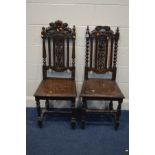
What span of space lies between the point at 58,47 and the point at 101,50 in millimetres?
451

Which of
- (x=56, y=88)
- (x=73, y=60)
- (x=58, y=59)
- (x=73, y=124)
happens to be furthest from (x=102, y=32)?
(x=73, y=124)

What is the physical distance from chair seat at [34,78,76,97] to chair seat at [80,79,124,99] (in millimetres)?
124

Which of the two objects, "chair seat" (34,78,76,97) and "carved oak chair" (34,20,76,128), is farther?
"carved oak chair" (34,20,76,128)

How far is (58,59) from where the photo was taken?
278cm

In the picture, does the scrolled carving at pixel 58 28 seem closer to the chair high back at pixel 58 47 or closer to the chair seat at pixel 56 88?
the chair high back at pixel 58 47

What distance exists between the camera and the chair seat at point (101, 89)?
249cm

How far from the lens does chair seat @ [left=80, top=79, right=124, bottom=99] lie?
2494 millimetres

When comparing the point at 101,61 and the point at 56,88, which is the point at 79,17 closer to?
the point at 101,61

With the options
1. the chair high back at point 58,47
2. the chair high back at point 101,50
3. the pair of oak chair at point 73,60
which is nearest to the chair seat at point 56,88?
the pair of oak chair at point 73,60

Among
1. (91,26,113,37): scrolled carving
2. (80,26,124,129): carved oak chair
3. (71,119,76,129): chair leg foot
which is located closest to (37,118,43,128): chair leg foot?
(71,119,76,129): chair leg foot

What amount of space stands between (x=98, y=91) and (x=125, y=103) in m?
0.63

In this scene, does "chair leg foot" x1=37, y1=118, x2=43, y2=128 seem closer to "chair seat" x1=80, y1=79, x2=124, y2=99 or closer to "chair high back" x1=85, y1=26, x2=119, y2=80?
"chair seat" x1=80, y1=79, x2=124, y2=99

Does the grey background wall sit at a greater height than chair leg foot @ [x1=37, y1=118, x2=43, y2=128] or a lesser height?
greater
